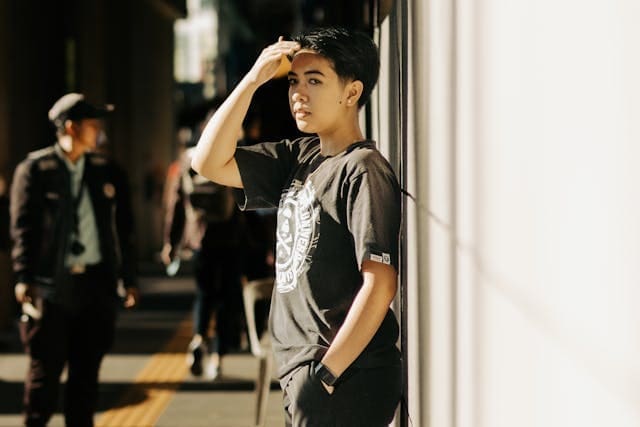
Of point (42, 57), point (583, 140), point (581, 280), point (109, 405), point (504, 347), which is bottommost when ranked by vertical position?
point (109, 405)

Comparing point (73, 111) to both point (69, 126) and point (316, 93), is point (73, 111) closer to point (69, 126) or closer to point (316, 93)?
point (69, 126)

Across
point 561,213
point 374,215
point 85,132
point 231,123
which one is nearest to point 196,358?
point 85,132

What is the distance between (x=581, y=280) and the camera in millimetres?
1395

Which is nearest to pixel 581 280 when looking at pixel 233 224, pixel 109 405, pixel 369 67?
pixel 369 67

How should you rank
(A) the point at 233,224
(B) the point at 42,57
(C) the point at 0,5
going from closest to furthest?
(A) the point at 233,224, (C) the point at 0,5, (B) the point at 42,57

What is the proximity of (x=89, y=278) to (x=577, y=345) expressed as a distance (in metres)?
4.33

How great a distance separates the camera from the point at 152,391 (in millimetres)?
7727

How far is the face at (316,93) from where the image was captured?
300cm

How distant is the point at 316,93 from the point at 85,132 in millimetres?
2802

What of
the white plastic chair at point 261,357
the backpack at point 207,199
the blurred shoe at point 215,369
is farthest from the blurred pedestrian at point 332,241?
the blurred shoe at point 215,369

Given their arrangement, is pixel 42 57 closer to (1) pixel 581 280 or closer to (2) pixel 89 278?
(2) pixel 89 278

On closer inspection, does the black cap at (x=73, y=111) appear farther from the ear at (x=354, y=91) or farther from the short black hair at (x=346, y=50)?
the ear at (x=354, y=91)

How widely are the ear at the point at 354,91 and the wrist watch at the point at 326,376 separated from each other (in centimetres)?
71

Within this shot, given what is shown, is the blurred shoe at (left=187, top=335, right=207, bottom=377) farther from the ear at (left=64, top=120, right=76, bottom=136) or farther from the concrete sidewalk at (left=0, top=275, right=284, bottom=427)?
the ear at (left=64, top=120, right=76, bottom=136)
